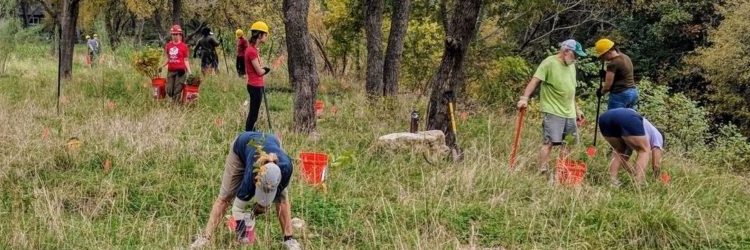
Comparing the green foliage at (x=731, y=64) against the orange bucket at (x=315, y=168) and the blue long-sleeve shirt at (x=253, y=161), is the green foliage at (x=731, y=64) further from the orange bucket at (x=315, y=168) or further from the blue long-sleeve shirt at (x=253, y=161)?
the blue long-sleeve shirt at (x=253, y=161)

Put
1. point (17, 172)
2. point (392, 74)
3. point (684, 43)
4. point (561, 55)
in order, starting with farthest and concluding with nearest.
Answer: point (684, 43), point (392, 74), point (561, 55), point (17, 172)

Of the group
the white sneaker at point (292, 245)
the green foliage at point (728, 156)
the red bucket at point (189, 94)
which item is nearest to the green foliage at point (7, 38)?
the red bucket at point (189, 94)

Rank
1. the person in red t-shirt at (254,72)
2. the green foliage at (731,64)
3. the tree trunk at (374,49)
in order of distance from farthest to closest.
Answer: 1. the green foliage at (731,64)
2. the tree trunk at (374,49)
3. the person in red t-shirt at (254,72)

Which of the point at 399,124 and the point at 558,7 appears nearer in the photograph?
the point at 399,124

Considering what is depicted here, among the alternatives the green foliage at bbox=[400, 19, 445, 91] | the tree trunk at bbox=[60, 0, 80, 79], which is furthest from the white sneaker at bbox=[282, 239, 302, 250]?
the green foliage at bbox=[400, 19, 445, 91]

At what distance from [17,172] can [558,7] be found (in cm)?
1398

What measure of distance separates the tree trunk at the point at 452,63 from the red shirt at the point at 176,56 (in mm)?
→ 4275

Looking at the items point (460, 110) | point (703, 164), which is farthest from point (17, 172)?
point (703, 164)

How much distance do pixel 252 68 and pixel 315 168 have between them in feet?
8.92

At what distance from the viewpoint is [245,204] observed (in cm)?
411

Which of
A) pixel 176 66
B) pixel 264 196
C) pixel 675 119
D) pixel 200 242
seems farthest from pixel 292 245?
pixel 675 119

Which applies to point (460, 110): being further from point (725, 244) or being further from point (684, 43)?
point (684, 43)

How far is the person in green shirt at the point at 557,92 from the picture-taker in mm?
6395

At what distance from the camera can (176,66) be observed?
984cm
